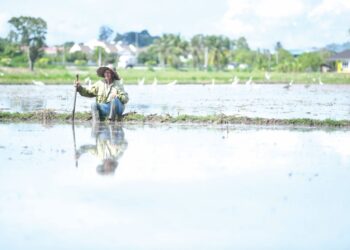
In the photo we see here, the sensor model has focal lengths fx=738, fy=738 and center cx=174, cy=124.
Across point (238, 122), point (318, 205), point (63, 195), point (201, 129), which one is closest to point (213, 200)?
point (318, 205)

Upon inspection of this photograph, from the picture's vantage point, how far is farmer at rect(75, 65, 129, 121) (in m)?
14.8

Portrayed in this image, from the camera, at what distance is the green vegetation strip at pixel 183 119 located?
15.0 m

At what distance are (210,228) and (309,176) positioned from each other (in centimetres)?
285

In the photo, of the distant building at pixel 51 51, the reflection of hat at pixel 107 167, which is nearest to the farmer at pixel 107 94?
the reflection of hat at pixel 107 167

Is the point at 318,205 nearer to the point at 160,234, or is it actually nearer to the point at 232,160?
the point at 160,234

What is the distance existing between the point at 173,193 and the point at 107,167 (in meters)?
1.78

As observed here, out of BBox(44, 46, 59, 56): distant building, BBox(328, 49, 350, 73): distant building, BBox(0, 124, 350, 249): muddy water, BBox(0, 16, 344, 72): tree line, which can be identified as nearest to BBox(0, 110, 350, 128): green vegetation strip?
BBox(0, 124, 350, 249): muddy water

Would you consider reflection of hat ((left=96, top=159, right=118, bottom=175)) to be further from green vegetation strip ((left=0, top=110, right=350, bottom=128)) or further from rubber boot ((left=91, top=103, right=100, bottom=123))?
green vegetation strip ((left=0, top=110, right=350, bottom=128))

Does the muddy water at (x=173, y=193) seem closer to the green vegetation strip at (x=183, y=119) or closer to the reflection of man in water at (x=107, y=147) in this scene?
the reflection of man in water at (x=107, y=147)

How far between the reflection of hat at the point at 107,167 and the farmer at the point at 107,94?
5.43 m

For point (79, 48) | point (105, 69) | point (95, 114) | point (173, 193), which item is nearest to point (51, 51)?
A: point (79, 48)

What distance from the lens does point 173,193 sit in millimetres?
7375

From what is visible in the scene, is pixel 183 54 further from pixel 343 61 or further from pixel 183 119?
pixel 183 119

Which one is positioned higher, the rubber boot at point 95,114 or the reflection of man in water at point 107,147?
the rubber boot at point 95,114
